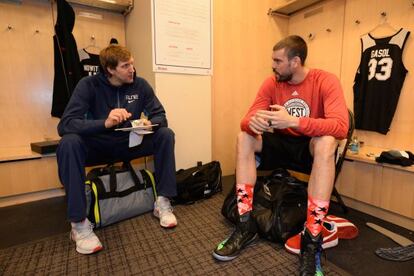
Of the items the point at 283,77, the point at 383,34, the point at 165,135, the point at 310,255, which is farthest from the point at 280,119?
the point at 383,34

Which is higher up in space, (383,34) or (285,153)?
(383,34)

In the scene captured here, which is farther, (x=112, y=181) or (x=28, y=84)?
(x=28, y=84)

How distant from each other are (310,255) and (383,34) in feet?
5.90

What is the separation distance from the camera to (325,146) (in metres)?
1.22

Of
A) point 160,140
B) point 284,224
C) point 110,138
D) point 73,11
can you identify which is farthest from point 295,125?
point 73,11

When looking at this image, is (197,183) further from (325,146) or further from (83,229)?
(325,146)

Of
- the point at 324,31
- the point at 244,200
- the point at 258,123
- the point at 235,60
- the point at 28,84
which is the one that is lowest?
the point at 244,200

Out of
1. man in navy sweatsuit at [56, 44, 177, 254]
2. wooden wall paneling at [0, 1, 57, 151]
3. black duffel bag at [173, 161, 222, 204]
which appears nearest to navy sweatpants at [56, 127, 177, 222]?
man in navy sweatsuit at [56, 44, 177, 254]

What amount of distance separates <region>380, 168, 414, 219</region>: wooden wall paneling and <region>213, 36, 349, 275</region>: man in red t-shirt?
0.62 m

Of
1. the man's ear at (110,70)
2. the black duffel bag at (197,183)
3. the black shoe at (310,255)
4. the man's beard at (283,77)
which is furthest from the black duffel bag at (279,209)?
the man's ear at (110,70)

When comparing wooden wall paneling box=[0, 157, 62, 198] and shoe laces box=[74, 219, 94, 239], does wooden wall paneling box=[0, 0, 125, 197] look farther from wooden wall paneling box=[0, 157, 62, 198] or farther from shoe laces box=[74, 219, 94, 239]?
shoe laces box=[74, 219, 94, 239]

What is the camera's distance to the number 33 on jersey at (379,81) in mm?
1860

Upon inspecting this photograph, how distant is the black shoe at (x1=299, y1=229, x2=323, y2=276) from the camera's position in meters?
1.10

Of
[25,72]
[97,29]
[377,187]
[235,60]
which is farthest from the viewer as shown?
[235,60]
